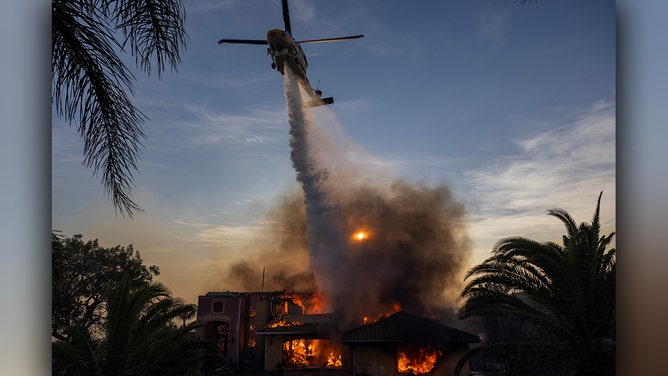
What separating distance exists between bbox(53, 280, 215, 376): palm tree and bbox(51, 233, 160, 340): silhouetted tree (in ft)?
0.30

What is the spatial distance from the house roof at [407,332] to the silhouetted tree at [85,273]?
210 cm

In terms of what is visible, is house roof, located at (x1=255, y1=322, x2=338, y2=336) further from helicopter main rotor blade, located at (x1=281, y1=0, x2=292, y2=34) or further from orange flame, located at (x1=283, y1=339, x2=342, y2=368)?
helicopter main rotor blade, located at (x1=281, y1=0, x2=292, y2=34)

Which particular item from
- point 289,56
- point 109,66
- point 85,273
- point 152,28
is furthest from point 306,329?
point 152,28

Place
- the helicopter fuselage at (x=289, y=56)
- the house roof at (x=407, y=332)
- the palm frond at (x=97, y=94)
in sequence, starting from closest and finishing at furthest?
1. the palm frond at (x=97, y=94)
2. the helicopter fuselage at (x=289, y=56)
3. the house roof at (x=407, y=332)

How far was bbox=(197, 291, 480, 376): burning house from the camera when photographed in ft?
14.2

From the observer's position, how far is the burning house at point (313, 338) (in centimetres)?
434

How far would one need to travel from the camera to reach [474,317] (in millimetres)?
Result: 4504

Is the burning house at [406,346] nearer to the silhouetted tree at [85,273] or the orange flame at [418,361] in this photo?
the orange flame at [418,361]

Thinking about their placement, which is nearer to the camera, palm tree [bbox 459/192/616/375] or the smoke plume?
palm tree [bbox 459/192/616/375]

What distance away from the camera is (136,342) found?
4.37 m

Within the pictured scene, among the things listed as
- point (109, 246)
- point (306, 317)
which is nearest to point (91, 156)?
point (109, 246)

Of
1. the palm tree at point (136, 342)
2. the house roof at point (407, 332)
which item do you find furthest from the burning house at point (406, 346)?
the palm tree at point (136, 342)

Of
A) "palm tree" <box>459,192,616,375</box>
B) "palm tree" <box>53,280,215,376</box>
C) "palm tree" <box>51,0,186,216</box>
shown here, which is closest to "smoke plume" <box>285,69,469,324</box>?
"palm tree" <box>459,192,616,375</box>

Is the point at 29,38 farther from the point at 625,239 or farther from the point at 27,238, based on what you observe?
the point at 625,239
